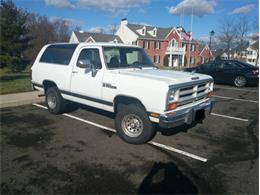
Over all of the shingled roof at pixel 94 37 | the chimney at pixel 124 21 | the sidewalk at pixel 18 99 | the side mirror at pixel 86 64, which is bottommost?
the sidewalk at pixel 18 99

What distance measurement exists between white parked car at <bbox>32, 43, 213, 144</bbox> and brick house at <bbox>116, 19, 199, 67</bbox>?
130 ft

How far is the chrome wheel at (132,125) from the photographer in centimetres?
483

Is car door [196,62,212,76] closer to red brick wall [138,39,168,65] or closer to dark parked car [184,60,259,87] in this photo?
dark parked car [184,60,259,87]

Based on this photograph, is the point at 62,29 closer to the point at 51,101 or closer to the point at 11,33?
the point at 11,33

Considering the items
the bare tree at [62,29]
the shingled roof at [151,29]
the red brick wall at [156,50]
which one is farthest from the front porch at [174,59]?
the bare tree at [62,29]

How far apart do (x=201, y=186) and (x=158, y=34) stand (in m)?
46.8

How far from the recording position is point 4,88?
1026 cm

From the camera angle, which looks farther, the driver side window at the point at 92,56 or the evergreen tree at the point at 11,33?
the evergreen tree at the point at 11,33

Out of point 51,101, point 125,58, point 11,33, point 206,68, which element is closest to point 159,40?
point 11,33

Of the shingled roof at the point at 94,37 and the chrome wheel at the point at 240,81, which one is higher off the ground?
the shingled roof at the point at 94,37

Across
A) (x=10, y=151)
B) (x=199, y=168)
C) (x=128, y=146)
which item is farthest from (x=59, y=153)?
(x=199, y=168)

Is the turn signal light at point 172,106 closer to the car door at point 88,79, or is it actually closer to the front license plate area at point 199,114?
the front license plate area at point 199,114

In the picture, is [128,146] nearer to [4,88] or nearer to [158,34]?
[4,88]

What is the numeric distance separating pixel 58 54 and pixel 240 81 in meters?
11.1
